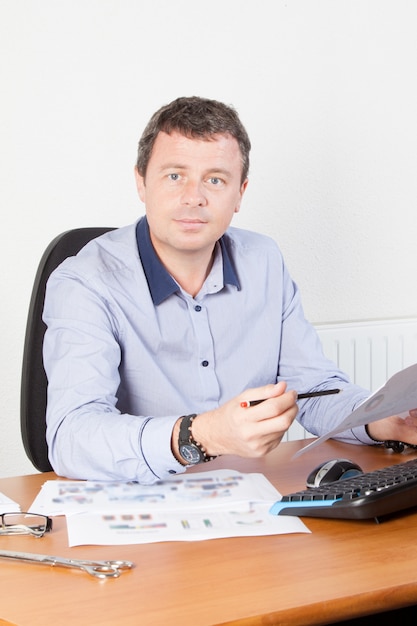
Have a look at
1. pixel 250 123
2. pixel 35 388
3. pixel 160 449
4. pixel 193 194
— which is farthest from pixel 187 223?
pixel 250 123

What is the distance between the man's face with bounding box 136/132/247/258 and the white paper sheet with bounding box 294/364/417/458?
1.75ft

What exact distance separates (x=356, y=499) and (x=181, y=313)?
691 mm

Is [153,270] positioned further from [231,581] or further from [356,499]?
[231,581]

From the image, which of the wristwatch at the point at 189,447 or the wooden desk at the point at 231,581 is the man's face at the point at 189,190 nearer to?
the wristwatch at the point at 189,447

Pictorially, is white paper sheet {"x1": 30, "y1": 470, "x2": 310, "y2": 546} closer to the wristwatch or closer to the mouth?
the wristwatch

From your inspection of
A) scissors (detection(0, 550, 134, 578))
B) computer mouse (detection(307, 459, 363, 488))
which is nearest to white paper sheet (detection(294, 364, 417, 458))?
computer mouse (detection(307, 459, 363, 488))

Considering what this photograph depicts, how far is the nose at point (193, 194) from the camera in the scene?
1.69 m

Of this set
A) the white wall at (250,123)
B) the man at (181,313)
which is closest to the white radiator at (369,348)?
the white wall at (250,123)

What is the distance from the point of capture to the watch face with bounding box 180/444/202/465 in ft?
4.24

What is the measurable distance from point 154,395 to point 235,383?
0.62ft

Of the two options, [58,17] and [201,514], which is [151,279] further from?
[58,17]

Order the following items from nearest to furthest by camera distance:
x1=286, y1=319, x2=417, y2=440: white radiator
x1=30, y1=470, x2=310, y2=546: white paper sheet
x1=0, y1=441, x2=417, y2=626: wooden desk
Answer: x1=0, y1=441, x2=417, y2=626: wooden desk → x1=30, y1=470, x2=310, y2=546: white paper sheet → x1=286, y1=319, x2=417, y2=440: white radiator

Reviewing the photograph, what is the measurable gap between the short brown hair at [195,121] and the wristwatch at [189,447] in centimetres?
64

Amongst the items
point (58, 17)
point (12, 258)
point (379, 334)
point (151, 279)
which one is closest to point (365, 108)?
point (379, 334)
